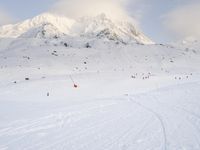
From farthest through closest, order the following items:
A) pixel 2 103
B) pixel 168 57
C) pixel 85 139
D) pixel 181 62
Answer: pixel 168 57 < pixel 181 62 < pixel 2 103 < pixel 85 139

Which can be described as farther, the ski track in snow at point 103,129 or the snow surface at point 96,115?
the snow surface at point 96,115

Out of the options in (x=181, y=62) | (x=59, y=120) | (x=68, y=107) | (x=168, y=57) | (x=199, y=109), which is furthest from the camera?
(x=168, y=57)

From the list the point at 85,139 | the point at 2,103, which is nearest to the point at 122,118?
the point at 85,139

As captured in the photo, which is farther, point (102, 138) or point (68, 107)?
point (68, 107)

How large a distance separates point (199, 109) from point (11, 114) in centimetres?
870

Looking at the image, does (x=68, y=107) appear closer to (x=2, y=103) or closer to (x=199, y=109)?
(x=2, y=103)

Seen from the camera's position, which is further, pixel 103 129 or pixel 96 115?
pixel 96 115

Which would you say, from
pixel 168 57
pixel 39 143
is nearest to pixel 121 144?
pixel 39 143

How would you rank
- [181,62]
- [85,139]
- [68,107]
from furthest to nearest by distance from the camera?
1. [181,62]
2. [68,107]
3. [85,139]

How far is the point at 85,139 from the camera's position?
35.3ft

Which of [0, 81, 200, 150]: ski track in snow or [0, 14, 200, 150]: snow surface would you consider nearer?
[0, 81, 200, 150]: ski track in snow

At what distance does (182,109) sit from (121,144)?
6.26 metres

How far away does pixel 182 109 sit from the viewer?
15430 mm

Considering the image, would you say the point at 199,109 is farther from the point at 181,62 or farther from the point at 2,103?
the point at 181,62
